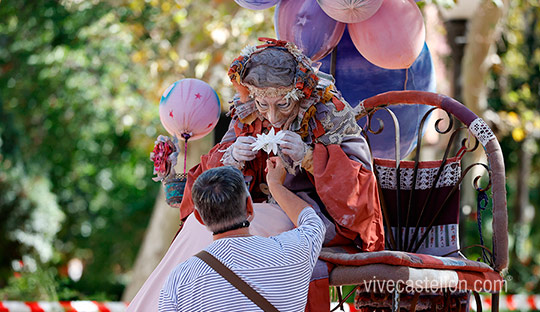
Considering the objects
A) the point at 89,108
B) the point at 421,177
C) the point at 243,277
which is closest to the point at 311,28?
the point at 421,177

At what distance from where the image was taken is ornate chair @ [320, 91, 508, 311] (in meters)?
2.57

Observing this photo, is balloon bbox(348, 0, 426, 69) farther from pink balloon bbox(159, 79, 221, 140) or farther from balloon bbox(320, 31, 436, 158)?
pink balloon bbox(159, 79, 221, 140)

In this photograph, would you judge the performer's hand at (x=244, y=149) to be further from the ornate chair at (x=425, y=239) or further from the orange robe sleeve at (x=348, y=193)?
the ornate chair at (x=425, y=239)

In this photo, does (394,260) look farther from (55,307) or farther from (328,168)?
(55,307)

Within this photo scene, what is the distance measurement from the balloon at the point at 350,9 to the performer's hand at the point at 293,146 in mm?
786

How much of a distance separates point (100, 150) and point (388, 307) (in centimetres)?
1284

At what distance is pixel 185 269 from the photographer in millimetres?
2244

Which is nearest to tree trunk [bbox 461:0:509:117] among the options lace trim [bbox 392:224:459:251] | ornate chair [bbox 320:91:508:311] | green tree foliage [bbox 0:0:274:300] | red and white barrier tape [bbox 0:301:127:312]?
green tree foliage [bbox 0:0:274:300]

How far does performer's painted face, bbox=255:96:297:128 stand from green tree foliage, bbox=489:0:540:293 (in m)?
5.53

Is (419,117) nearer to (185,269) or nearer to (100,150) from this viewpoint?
(185,269)

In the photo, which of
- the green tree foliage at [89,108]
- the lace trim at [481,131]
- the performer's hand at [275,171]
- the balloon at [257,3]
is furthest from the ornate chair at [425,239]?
the green tree foliage at [89,108]

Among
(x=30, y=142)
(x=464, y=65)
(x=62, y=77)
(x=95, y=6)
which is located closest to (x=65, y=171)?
(x=30, y=142)

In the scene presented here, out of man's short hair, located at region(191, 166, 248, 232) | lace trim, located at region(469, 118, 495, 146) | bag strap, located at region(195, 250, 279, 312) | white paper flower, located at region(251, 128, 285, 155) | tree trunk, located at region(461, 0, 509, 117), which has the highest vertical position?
man's short hair, located at region(191, 166, 248, 232)

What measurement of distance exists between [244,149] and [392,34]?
39.1 inches
